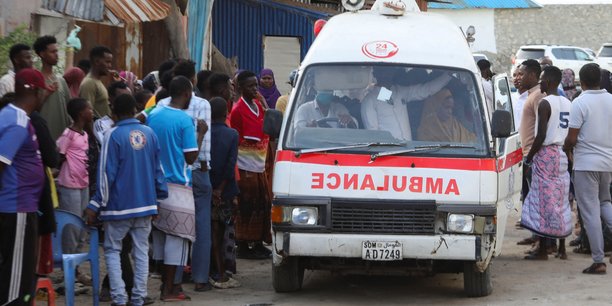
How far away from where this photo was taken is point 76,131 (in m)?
9.23

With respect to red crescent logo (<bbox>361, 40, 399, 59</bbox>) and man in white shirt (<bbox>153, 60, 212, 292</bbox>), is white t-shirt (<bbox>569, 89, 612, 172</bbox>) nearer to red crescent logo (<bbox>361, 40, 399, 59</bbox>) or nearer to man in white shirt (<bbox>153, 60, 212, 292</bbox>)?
red crescent logo (<bbox>361, 40, 399, 59</bbox>)

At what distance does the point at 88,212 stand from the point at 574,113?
16.1 feet

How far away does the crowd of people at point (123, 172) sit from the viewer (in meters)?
7.15

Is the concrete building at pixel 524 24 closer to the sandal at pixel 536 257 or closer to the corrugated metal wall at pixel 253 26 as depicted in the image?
the corrugated metal wall at pixel 253 26

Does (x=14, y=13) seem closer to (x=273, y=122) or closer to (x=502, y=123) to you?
(x=273, y=122)

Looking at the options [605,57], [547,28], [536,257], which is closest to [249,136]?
[536,257]

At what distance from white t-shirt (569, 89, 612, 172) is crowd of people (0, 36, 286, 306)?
120 inches

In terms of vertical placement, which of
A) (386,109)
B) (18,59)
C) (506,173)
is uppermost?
(18,59)

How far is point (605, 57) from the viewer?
43312 millimetres

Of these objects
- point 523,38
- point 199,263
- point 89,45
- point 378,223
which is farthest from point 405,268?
point 523,38

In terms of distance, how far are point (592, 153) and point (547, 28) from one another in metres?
45.7

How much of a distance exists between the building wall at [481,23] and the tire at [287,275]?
46304mm

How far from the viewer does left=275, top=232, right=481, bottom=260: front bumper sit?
348 inches

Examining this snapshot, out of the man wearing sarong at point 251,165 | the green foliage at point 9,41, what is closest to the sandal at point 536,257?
the man wearing sarong at point 251,165
